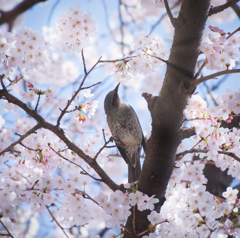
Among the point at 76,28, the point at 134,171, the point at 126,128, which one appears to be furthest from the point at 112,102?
the point at 76,28

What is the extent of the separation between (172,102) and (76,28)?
3.15 ft

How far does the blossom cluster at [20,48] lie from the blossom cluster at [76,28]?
19 cm

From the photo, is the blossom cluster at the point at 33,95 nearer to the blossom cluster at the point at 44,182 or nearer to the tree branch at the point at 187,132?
the blossom cluster at the point at 44,182

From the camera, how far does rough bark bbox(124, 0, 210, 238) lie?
1421mm

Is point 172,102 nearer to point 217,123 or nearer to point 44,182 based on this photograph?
point 217,123

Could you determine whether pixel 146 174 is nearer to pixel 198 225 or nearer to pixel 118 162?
pixel 198 225

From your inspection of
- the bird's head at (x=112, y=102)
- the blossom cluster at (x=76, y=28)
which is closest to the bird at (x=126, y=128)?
the bird's head at (x=112, y=102)

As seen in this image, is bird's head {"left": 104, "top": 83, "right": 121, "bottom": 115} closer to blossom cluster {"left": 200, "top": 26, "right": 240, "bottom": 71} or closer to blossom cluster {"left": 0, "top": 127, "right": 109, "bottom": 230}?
blossom cluster {"left": 0, "top": 127, "right": 109, "bottom": 230}

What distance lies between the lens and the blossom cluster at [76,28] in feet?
5.91

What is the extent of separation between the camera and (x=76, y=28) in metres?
1.80

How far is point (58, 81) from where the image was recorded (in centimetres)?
653

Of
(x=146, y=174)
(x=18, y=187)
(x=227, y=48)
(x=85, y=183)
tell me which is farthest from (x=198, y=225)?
(x=18, y=187)

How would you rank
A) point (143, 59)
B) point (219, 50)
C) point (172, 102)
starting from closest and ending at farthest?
point (219, 50) → point (172, 102) → point (143, 59)

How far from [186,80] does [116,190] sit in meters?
0.89
